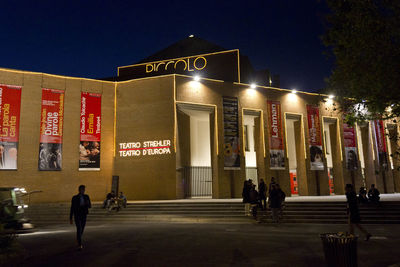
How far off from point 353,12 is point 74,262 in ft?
29.9

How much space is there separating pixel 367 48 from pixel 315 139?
18311mm

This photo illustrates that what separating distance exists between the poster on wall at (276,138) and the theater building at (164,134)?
0.08m

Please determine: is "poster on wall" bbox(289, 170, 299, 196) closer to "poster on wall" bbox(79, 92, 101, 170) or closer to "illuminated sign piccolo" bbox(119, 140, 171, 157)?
"illuminated sign piccolo" bbox(119, 140, 171, 157)

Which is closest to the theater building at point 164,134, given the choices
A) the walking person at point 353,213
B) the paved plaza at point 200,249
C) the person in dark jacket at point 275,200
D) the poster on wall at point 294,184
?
the poster on wall at point 294,184

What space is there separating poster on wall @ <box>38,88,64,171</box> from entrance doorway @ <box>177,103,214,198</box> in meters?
7.75

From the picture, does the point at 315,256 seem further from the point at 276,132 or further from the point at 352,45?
the point at 276,132

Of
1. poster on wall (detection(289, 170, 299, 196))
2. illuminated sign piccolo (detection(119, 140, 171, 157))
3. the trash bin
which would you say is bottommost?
the trash bin

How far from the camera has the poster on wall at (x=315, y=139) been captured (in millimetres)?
25875

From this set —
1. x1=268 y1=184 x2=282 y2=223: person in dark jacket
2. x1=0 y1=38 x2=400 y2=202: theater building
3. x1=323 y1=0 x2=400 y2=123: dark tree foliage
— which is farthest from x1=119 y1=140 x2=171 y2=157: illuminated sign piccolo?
x1=323 y1=0 x2=400 y2=123: dark tree foliage

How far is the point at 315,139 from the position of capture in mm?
26422

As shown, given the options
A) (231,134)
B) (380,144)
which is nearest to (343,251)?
(231,134)

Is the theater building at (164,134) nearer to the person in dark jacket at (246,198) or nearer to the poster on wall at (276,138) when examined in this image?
the poster on wall at (276,138)

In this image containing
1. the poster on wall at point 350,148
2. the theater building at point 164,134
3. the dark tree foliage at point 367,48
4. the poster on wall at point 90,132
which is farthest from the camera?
the poster on wall at point 350,148

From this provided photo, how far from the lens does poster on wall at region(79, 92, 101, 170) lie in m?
22.1
